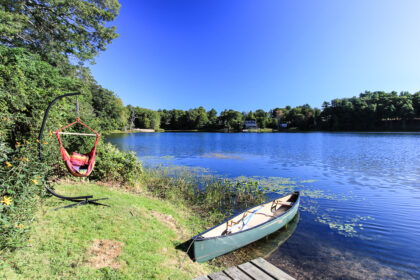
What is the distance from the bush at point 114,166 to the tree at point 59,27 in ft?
27.6

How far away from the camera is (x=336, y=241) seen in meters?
6.67

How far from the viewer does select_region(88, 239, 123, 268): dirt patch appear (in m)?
3.67

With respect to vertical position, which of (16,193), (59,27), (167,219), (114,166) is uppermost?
(59,27)

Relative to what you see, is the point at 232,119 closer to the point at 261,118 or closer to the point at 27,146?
the point at 261,118

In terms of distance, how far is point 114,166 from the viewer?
30.4 ft

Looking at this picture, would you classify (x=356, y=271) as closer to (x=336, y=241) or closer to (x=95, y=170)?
(x=336, y=241)

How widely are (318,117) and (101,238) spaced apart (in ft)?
377

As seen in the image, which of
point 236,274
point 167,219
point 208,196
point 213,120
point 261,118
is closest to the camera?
point 236,274

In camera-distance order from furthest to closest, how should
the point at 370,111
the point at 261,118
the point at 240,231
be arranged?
1. the point at 261,118
2. the point at 370,111
3. the point at 240,231

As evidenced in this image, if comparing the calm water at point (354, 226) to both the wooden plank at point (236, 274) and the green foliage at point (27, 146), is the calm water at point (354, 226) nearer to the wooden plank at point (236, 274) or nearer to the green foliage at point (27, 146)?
the wooden plank at point (236, 274)

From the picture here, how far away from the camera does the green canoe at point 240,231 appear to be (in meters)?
4.97

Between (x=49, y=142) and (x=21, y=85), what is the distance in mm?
2256

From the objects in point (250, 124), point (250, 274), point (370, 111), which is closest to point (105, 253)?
point (250, 274)

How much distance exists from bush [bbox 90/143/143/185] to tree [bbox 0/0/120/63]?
842cm
